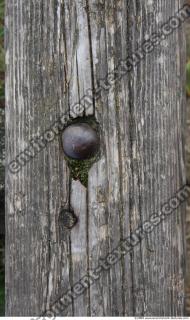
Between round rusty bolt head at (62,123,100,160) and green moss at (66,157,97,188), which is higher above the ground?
round rusty bolt head at (62,123,100,160)

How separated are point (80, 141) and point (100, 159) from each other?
0.08 meters

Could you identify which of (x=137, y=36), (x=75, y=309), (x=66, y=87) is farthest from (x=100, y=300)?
(x=137, y=36)

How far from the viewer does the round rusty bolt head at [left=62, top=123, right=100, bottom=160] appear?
1.49m

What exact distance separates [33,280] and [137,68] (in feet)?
2.33

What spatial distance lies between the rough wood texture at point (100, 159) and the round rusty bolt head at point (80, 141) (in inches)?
1.4

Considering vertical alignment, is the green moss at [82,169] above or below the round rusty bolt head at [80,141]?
below

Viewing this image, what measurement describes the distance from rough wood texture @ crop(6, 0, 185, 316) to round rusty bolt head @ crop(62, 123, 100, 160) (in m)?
0.03

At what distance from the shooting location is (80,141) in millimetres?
1486

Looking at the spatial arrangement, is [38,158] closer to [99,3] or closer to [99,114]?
[99,114]

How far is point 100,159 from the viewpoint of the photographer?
4.98 ft

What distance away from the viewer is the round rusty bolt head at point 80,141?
149 cm

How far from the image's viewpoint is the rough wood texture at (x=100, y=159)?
58.7 inches

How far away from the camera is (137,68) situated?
4.93 feet

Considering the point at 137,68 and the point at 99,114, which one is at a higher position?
the point at 137,68
